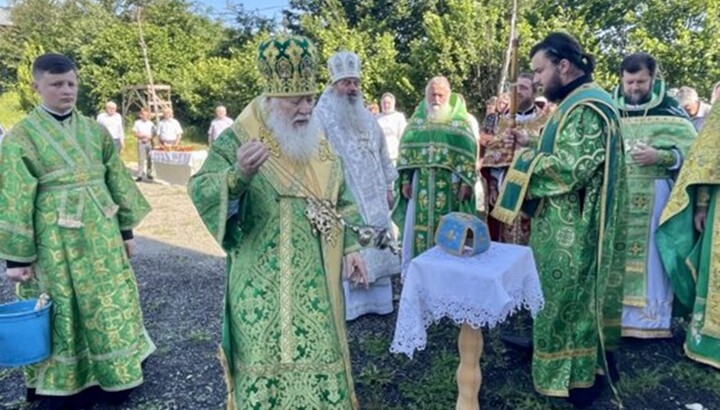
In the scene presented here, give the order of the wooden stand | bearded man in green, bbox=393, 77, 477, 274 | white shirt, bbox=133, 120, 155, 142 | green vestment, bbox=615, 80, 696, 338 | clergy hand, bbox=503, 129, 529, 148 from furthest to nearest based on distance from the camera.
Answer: white shirt, bbox=133, 120, 155, 142 < bearded man in green, bbox=393, 77, 477, 274 < green vestment, bbox=615, 80, 696, 338 < clergy hand, bbox=503, 129, 529, 148 < the wooden stand

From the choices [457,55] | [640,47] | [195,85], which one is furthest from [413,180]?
[195,85]

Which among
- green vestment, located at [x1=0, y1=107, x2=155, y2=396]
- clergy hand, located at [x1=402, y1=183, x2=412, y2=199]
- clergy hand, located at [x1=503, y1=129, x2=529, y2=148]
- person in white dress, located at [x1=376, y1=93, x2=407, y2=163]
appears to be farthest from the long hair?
person in white dress, located at [x1=376, y1=93, x2=407, y2=163]

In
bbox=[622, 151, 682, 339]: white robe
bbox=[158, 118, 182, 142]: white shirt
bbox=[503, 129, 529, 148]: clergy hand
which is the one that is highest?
bbox=[503, 129, 529, 148]: clergy hand

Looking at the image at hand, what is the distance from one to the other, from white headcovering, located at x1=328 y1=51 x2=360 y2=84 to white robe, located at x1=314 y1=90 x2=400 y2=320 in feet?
0.73

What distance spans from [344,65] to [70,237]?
2234 mm

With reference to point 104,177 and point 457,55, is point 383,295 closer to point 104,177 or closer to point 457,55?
point 104,177

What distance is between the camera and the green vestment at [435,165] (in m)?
4.68

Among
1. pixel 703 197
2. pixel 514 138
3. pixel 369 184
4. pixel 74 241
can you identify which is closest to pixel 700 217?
pixel 703 197

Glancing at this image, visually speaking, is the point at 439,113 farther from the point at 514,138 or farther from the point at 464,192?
the point at 514,138

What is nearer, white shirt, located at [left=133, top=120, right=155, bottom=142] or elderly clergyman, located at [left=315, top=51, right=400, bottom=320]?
elderly clergyman, located at [left=315, top=51, right=400, bottom=320]

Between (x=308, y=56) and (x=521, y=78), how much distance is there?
2951mm

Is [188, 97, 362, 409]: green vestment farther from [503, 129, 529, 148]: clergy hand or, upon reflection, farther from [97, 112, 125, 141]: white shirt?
[97, 112, 125, 141]: white shirt

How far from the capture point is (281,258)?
244 centimetres

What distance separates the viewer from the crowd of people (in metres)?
2.43
